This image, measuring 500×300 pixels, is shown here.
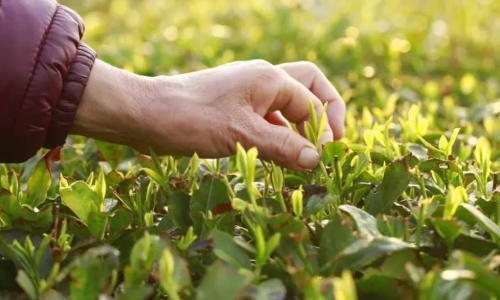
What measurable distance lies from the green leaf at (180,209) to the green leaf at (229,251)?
301 millimetres

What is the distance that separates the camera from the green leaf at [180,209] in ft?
5.37

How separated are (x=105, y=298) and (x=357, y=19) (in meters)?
3.77

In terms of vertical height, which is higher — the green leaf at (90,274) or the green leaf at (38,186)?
the green leaf at (90,274)

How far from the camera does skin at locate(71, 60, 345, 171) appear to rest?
6.16ft

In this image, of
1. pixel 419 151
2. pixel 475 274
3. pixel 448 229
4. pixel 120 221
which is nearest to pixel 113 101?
pixel 120 221

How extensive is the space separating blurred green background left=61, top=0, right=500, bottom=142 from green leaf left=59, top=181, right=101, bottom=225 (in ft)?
3.24

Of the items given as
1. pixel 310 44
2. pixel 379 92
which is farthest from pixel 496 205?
pixel 310 44

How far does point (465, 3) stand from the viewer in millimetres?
5160

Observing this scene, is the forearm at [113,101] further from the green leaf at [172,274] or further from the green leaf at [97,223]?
the green leaf at [172,274]

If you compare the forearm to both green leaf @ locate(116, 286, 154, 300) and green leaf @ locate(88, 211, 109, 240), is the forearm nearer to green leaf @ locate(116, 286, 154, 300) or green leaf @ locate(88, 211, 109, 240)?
green leaf @ locate(88, 211, 109, 240)

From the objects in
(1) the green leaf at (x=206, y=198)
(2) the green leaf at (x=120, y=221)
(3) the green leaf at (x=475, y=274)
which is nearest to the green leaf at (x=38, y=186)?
(2) the green leaf at (x=120, y=221)

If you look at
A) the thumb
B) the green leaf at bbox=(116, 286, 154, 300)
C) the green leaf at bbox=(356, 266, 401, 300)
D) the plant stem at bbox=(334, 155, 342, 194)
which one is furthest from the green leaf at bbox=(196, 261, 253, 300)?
the thumb

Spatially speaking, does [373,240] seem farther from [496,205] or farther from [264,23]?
[264,23]

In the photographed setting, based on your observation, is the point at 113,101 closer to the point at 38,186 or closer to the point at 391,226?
the point at 38,186
